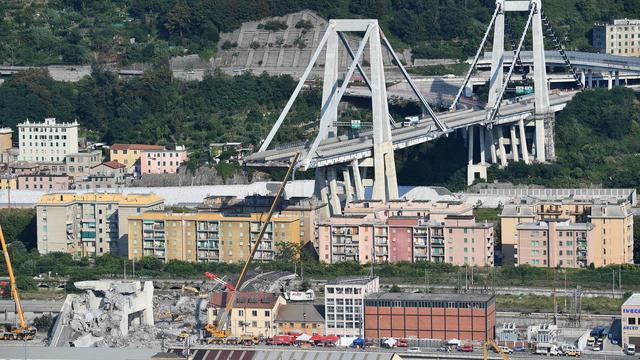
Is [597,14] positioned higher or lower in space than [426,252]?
higher

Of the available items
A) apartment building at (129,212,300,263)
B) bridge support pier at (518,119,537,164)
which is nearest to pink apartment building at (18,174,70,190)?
apartment building at (129,212,300,263)

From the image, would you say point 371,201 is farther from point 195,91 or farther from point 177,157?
point 195,91

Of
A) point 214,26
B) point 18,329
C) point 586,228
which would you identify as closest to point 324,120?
point 586,228

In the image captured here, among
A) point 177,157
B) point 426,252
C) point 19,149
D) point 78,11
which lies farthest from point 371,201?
point 78,11

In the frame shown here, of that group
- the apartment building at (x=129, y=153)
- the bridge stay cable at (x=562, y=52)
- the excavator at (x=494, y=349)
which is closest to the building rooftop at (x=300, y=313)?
the excavator at (x=494, y=349)

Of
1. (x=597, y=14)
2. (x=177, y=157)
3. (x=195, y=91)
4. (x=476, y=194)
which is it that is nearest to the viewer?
(x=476, y=194)
